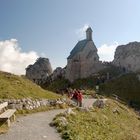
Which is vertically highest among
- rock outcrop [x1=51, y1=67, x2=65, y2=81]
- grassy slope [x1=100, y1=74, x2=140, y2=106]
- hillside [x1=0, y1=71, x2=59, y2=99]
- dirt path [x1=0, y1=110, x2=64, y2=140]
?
rock outcrop [x1=51, y1=67, x2=65, y2=81]

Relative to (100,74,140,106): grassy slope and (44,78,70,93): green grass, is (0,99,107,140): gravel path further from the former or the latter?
(44,78,70,93): green grass

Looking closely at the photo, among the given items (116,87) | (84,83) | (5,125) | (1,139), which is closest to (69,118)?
(5,125)

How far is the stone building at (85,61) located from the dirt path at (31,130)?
71230mm

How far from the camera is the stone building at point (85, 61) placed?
94.2 m

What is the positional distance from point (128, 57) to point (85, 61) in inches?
460

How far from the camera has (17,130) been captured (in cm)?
1852

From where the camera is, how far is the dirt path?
56.0 feet

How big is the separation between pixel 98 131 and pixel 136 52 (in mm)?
69799

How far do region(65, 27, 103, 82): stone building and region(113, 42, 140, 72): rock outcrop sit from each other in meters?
5.15

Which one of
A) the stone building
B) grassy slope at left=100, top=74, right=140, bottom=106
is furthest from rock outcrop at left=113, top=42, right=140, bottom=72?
grassy slope at left=100, top=74, right=140, bottom=106

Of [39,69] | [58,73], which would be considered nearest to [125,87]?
[58,73]

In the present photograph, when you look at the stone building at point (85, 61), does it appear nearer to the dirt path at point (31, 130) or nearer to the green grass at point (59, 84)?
the green grass at point (59, 84)

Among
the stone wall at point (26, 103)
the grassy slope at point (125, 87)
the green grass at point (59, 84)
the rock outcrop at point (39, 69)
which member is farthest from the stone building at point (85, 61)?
the stone wall at point (26, 103)

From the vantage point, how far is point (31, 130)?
1867cm
